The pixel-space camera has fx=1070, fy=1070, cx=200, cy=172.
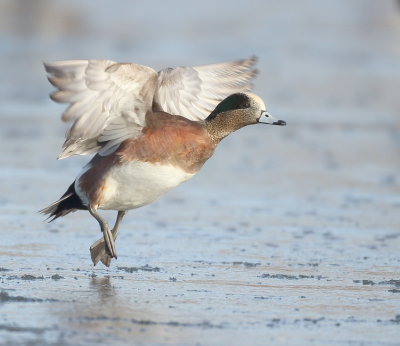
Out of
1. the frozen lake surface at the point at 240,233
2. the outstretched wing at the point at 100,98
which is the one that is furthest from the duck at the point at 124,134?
the frozen lake surface at the point at 240,233

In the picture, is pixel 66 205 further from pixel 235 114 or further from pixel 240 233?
pixel 240 233

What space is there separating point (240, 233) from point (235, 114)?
115 cm

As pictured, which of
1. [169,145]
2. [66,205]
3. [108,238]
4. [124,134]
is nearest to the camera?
[108,238]

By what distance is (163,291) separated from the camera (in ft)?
18.7

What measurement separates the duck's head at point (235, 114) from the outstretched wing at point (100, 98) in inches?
16.9

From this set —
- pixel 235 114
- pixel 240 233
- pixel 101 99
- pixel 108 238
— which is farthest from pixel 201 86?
pixel 108 238

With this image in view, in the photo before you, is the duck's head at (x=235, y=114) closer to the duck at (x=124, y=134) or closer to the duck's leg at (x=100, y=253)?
the duck at (x=124, y=134)

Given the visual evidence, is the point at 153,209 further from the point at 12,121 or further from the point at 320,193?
the point at 12,121

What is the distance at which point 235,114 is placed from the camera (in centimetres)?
653

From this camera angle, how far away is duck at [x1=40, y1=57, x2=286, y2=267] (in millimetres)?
6141

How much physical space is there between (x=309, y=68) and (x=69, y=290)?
37.2ft

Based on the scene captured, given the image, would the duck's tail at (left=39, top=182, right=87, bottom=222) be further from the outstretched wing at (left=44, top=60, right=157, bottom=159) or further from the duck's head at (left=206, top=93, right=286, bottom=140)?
the duck's head at (left=206, top=93, right=286, bottom=140)

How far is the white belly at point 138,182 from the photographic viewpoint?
6.27 meters

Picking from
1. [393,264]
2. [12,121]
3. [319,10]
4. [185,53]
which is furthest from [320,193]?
[319,10]
